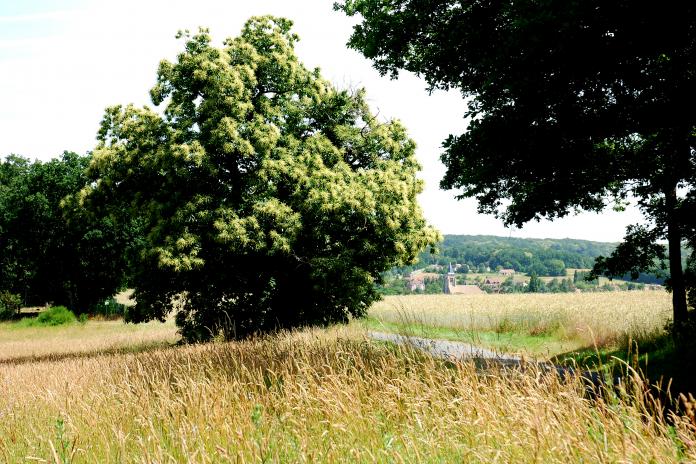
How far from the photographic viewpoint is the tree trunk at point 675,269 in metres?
14.4

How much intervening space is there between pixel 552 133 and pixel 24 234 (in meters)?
47.7

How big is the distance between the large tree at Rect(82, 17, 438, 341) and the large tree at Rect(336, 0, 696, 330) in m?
6.99

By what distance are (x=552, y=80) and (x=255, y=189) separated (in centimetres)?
1313

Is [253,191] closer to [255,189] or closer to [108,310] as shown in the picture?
[255,189]

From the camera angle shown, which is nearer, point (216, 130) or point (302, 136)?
point (216, 130)

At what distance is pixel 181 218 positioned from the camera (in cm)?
1906

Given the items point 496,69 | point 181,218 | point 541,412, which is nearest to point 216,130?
point 181,218

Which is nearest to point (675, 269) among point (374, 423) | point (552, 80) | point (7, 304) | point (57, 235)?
point (552, 80)

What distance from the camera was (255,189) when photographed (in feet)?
67.9

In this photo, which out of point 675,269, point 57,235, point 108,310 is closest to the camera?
point 675,269

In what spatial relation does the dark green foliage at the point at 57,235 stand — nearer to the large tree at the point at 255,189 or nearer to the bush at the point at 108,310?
the bush at the point at 108,310

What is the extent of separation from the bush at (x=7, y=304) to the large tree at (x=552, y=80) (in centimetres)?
5168

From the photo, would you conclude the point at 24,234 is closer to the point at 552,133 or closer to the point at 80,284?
the point at 80,284

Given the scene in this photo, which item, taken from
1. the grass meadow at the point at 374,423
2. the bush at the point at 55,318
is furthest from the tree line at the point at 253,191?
the bush at the point at 55,318
